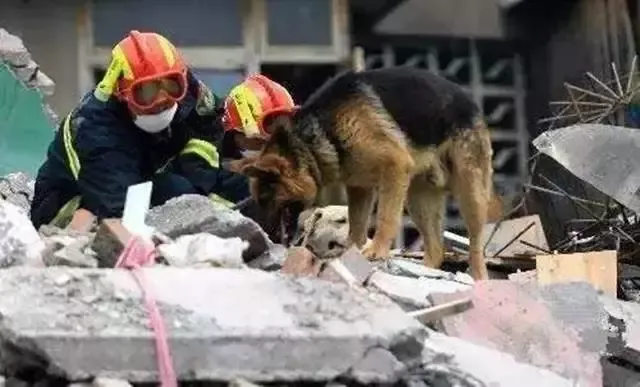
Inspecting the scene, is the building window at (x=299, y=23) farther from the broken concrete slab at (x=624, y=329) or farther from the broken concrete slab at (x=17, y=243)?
the broken concrete slab at (x=17, y=243)

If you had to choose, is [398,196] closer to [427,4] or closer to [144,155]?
[144,155]

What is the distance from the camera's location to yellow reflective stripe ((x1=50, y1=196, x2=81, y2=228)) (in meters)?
6.39

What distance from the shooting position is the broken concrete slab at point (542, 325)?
4676 mm

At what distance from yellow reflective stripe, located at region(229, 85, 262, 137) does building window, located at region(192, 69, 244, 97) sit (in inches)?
178

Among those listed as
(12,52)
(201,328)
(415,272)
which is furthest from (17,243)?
(12,52)

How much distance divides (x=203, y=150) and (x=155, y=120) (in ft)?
1.95

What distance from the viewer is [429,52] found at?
523 inches

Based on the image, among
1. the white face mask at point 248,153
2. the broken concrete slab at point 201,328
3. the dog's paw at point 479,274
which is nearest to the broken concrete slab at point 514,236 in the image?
the dog's paw at point 479,274

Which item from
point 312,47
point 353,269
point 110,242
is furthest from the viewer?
point 312,47

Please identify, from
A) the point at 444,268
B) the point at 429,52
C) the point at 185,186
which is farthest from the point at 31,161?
the point at 429,52

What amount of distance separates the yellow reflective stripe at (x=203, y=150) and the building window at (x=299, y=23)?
5.49m

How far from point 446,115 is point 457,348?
2409 millimetres

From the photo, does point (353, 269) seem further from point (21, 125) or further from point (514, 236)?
point (21, 125)

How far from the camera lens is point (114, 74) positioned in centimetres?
630
